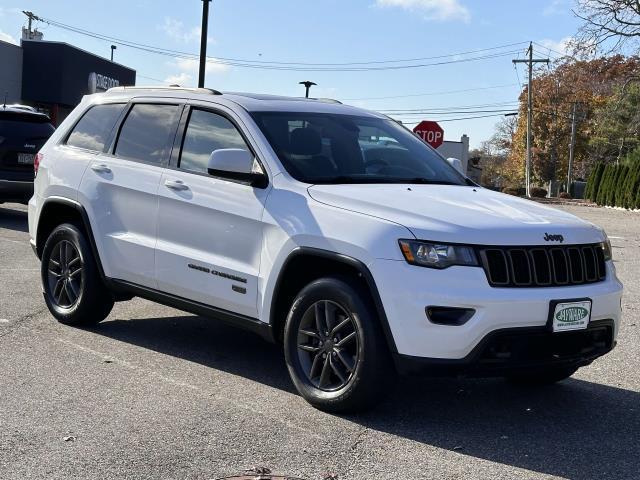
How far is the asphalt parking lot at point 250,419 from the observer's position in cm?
424

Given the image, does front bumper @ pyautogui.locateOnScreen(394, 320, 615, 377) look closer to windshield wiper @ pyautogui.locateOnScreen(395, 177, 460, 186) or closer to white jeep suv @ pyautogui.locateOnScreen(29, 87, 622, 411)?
white jeep suv @ pyautogui.locateOnScreen(29, 87, 622, 411)

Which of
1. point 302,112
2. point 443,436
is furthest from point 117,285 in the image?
point 443,436

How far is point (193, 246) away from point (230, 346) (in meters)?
1.21

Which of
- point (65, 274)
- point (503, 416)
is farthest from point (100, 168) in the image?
point (503, 416)

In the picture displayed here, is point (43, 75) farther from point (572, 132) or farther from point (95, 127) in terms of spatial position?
point (572, 132)

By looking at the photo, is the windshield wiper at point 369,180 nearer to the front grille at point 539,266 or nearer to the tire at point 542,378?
the front grille at point 539,266

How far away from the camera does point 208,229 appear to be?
5.78m

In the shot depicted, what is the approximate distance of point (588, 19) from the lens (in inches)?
1569

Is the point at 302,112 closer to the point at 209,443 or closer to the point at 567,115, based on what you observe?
the point at 209,443

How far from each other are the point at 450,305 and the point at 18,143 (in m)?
11.4

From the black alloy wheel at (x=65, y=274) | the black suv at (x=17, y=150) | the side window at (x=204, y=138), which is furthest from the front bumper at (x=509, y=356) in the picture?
the black suv at (x=17, y=150)

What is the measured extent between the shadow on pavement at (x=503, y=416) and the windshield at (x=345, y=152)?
54.6 inches

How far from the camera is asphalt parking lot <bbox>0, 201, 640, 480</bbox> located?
424 cm

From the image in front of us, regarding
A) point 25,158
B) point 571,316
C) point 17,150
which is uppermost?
point 17,150
